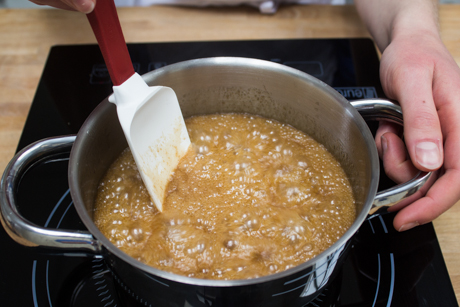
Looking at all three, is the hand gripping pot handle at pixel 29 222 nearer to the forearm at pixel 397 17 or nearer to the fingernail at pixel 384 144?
the fingernail at pixel 384 144

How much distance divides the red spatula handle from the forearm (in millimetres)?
741

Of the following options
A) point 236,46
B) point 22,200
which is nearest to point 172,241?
point 22,200

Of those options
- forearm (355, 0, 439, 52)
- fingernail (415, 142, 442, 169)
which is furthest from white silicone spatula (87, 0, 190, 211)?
forearm (355, 0, 439, 52)

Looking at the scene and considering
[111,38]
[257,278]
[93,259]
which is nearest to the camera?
[257,278]

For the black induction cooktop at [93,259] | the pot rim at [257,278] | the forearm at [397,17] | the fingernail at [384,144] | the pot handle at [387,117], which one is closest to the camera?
the pot rim at [257,278]

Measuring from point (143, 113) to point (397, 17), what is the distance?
782 mm

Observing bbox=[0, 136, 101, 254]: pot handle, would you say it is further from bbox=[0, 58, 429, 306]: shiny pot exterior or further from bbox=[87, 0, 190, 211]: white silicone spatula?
bbox=[87, 0, 190, 211]: white silicone spatula

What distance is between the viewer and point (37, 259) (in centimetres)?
83

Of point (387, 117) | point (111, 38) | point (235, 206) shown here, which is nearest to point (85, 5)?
point (111, 38)

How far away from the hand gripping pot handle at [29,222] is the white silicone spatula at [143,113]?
0.13m

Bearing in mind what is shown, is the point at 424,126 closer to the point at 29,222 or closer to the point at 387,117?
the point at 387,117

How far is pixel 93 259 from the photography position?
0.84 metres

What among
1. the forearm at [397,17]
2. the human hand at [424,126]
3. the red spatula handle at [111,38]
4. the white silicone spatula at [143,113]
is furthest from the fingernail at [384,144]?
the red spatula handle at [111,38]

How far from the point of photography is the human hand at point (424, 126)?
771 millimetres
